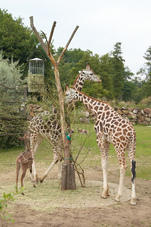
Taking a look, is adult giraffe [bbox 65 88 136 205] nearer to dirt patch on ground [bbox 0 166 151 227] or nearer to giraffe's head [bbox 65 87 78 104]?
giraffe's head [bbox 65 87 78 104]

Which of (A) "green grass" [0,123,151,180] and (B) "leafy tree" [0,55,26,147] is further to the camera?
(B) "leafy tree" [0,55,26,147]

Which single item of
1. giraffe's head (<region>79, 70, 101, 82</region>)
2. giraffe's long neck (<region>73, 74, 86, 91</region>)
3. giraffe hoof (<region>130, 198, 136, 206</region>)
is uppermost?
giraffe's head (<region>79, 70, 101, 82</region>)

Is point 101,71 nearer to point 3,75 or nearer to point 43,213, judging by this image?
point 3,75

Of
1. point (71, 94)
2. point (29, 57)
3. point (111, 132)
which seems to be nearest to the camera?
point (111, 132)

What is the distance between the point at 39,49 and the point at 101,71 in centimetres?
1815

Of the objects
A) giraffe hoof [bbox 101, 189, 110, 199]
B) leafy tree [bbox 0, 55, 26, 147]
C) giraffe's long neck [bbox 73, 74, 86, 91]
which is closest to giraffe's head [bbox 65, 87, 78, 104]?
giraffe's long neck [bbox 73, 74, 86, 91]

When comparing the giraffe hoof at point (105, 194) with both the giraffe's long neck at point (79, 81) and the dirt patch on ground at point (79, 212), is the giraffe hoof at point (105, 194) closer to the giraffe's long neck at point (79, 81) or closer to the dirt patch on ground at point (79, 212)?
the dirt patch on ground at point (79, 212)

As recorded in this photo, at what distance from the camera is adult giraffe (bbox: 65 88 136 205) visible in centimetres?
642

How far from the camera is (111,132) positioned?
6582 mm

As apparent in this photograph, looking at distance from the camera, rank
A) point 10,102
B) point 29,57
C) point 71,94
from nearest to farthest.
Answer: point 71,94
point 10,102
point 29,57

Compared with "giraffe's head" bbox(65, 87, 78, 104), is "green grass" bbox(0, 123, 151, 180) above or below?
below

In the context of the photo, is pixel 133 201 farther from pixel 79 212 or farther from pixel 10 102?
pixel 10 102

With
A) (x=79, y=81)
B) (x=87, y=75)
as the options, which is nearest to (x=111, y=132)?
(x=79, y=81)

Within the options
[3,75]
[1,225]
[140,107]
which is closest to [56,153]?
[1,225]
